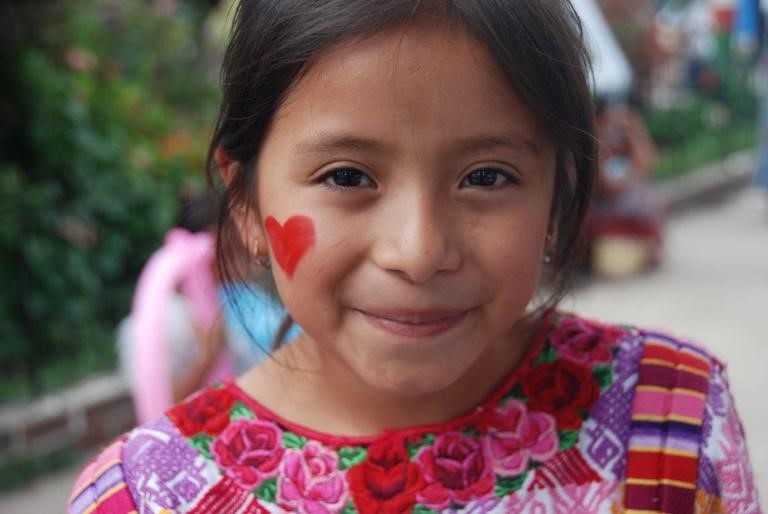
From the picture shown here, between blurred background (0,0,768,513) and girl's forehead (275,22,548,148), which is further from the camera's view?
blurred background (0,0,768,513)

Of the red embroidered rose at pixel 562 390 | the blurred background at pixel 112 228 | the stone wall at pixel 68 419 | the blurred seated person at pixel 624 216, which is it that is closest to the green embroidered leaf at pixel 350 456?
the red embroidered rose at pixel 562 390

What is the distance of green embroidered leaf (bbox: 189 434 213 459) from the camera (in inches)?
57.7

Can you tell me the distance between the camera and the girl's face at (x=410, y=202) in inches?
50.0

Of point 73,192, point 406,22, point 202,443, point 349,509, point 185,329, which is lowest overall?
point 349,509

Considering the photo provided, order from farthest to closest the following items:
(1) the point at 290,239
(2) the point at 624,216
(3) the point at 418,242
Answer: (2) the point at 624,216 < (1) the point at 290,239 < (3) the point at 418,242

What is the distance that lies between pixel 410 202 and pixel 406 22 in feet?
0.66

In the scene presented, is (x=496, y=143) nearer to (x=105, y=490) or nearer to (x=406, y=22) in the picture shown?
(x=406, y=22)

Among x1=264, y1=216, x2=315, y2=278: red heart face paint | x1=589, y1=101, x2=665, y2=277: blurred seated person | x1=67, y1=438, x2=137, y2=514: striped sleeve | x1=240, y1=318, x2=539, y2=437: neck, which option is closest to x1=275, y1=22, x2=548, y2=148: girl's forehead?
x1=264, y1=216, x2=315, y2=278: red heart face paint

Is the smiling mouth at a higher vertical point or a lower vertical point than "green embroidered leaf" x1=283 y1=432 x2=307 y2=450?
higher

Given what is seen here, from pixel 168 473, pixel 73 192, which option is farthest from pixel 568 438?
pixel 73 192

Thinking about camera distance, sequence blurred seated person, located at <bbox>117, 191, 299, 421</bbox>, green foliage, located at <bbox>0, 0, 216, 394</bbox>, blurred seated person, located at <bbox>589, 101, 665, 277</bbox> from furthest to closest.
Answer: blurred seated person, located at <bbox>589, 101, 665, 277</bbox> → green foliage, located at <bbox>0, 0, 216, 394</bbox> → blurred seated person, located at <bbox>117, 191, 299, 421</bbox>

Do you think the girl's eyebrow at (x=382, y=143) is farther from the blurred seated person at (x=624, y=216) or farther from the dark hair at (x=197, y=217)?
the blurred seated person at (x=624, y=216)

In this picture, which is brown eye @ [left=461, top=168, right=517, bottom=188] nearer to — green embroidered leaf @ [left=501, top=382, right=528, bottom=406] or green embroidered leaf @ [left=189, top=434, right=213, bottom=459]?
green embroidered leaf @ [left=501, top=382, right=528, bottom=406]

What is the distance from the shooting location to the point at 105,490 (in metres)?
1.44
